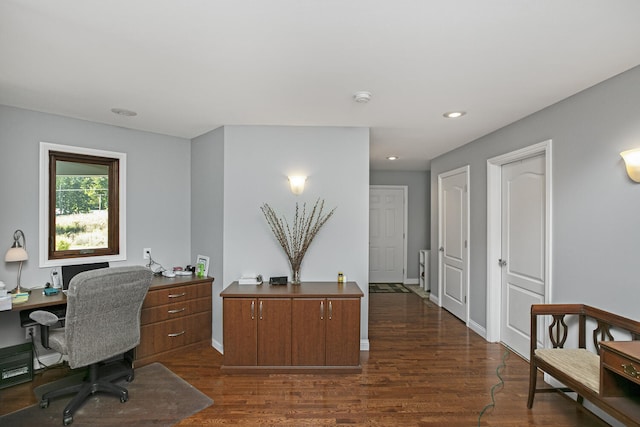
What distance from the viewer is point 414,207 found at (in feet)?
22.2

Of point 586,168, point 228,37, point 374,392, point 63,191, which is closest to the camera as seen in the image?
point 228,37

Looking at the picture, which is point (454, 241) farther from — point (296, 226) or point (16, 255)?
point (16, 255)

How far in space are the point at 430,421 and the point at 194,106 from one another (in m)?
3.12

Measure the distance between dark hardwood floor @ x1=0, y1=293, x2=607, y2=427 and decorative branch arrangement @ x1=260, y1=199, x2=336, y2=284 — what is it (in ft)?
3.58

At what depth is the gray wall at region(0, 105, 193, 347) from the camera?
2.85m

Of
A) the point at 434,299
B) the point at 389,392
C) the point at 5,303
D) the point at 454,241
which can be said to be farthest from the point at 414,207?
the point at 5,303

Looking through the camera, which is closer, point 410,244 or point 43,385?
point 43,385

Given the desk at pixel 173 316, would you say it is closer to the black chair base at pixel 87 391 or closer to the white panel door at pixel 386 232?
the black chair base at pixel 87 391

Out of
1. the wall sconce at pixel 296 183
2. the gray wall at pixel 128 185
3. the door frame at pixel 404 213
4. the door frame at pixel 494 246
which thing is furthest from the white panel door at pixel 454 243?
the gray wall at pixel 128 185

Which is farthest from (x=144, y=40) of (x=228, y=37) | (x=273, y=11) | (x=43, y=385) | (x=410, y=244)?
(x=410, y=244)

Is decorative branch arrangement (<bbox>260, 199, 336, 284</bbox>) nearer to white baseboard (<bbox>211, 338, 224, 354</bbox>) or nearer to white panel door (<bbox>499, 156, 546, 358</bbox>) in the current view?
white baseboard (<bbox>211, 338, 224, 354</bbox>)

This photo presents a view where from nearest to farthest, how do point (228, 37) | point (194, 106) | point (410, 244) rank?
point (228, 37), point (194, 106), point (410, 244)

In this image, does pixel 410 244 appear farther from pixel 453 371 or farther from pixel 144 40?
pixel 144 40

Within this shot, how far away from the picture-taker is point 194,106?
2.85m
